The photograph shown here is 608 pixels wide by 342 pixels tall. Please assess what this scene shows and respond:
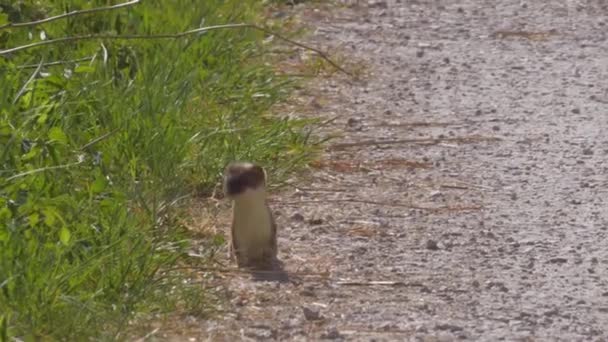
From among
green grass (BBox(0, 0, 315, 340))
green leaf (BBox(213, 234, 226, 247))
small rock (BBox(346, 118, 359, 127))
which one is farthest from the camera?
small rock (BBox(346, 118, 359, 127))

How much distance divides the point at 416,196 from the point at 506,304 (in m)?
1.30

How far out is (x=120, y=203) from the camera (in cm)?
530

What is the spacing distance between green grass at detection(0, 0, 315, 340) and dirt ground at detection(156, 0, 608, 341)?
244 millimetres

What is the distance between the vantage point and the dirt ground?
4996 mm

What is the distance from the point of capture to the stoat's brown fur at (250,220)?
541 centimetres

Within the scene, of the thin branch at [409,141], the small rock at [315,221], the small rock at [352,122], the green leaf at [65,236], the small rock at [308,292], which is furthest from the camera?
the small rock at [352,122]

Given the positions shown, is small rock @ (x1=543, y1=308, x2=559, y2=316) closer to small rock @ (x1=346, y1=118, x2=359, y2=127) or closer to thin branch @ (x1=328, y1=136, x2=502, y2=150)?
thin branch @ (x1=328, y1=136, x2=502, y2=150)

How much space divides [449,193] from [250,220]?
3.78 feet

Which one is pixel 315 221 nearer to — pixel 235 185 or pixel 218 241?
pixel 218 241

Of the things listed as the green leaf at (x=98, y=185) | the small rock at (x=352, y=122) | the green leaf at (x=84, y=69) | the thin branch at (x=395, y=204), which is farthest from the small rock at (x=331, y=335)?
the small rock at (x=352, y=122)

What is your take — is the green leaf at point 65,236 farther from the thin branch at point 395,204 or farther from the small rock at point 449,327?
the thin branch at point 395,204

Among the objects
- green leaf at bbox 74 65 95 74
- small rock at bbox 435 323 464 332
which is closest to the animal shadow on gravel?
small rock at bbox 435 323 464 332

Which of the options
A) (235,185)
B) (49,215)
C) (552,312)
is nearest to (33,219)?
(49,215)

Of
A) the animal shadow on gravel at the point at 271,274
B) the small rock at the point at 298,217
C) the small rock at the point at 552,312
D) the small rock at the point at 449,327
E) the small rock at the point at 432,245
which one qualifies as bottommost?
the small rock at the point at 298,217
